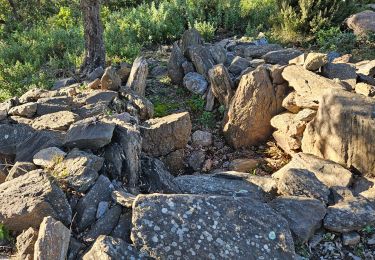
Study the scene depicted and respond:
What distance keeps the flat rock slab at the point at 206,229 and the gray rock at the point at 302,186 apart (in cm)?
77

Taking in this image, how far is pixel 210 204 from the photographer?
432cm

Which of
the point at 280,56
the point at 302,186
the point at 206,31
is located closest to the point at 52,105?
the point at 302,186

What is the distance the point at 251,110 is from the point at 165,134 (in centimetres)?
160

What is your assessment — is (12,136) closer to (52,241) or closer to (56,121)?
(56,121)

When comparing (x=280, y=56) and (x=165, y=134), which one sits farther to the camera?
(x=280, y=56)

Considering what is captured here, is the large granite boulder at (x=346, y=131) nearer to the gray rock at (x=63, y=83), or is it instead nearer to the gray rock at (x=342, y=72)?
the gray rock at (x=342, y=72)

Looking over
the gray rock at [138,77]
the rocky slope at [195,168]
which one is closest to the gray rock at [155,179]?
the rocky slope at [195,168]

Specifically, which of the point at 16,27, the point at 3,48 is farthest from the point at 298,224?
the point at 16,27

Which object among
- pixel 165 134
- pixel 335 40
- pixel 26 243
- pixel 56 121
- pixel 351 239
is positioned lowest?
pixel 351 239

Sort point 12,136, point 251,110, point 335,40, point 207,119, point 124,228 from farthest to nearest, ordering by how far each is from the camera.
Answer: point 335,40 < point 207,119 < point 251,110 < point 12,136 < point 124,228

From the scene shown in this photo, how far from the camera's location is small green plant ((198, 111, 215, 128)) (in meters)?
7.64

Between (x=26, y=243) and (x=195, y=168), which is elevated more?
(x=26, y=243)

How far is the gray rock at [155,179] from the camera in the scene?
5.12 m

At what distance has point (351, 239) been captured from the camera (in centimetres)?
461
